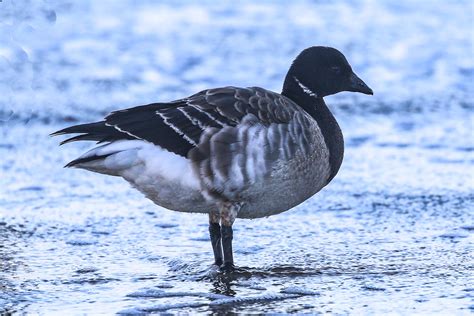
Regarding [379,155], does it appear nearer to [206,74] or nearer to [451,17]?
[206,74]

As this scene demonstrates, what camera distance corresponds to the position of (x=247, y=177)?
6.39 m

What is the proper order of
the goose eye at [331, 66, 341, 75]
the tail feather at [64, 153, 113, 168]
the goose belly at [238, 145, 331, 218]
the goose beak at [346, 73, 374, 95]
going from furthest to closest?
the goose beak at [346, 73, 374, 95], the goose eye at [331, 66, 341, 75], the goose belly at [238, 145, 331, 218], the tail feather at [64, 153, 113, 168]

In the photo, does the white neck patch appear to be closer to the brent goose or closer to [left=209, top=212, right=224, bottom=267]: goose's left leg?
the brent goose

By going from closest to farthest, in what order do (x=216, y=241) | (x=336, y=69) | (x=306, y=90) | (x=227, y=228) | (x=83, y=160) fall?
(x=83, y=160) < (x=227, y=228) < (x=216, y=241) < (x=306, y=90) < (x=336, y=69)

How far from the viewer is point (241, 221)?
791cm

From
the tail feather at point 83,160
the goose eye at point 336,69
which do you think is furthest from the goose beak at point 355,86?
the tail feather at point 83,160

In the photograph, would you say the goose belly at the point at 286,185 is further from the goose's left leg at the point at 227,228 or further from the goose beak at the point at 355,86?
the goose beak at the point at 355,86

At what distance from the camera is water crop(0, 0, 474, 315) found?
6.05m

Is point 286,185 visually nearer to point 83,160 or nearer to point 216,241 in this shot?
point 216,241

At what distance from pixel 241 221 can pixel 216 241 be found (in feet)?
3.70

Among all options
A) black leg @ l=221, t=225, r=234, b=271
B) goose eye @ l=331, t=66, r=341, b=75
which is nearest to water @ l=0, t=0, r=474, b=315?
black leg @ l=221, t=225, r=234, b=271

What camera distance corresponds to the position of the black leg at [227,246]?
6609mm

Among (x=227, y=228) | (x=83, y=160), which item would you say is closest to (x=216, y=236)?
(x=227, y=228)

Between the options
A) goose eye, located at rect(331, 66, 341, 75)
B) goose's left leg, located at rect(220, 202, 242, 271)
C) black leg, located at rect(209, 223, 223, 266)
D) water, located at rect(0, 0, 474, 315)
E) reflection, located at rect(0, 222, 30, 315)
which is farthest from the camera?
goose eye, located at rect(331, 66, 341, 75)
